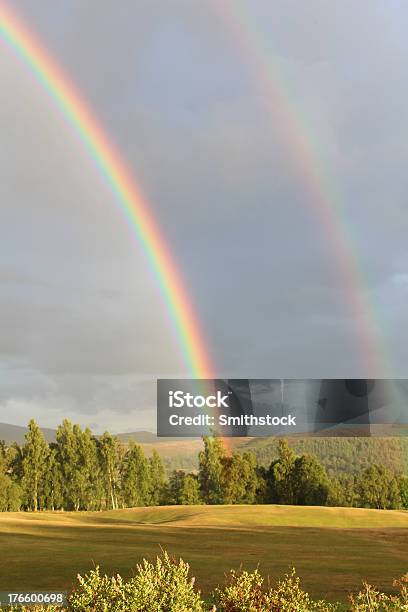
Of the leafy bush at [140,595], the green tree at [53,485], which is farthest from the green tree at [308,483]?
the leafy bush at [140,595]

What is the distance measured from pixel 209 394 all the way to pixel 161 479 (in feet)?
151

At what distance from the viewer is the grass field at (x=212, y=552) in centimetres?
2348

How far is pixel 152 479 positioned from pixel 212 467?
49.8 feet

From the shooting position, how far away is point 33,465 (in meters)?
104

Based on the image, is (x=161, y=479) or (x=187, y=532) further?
(x=161, y=479)

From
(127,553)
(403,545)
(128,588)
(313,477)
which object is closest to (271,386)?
(313,477)

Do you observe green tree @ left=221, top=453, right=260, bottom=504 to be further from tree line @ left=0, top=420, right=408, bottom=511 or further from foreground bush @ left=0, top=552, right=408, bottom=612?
foreground bush @ left=0, top=552, right=408, bottom=612

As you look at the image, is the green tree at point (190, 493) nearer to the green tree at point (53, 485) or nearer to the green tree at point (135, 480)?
the green tree at point (135, 480)

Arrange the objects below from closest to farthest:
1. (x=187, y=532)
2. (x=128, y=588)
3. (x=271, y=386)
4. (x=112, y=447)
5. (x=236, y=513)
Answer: (x=128, y=588)
(x=187, y=532)
(x=236, y=513)
(x=271, y=386)
(x=112, y=447)

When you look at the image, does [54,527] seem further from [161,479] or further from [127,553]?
[161,479]

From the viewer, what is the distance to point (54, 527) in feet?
152
